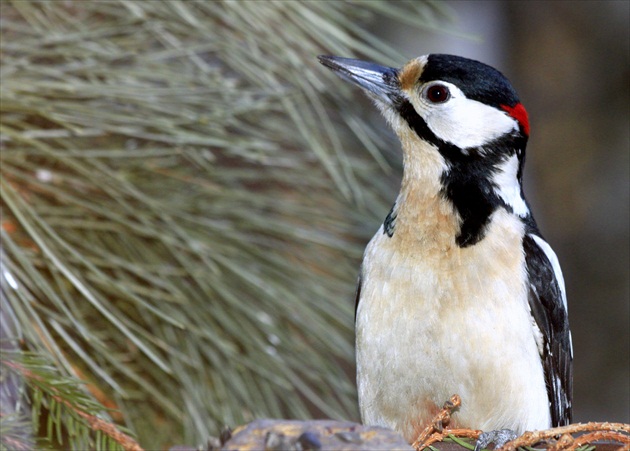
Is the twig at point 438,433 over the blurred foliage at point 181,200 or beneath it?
beneath

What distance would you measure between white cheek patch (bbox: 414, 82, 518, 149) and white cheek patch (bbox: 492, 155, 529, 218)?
59mm

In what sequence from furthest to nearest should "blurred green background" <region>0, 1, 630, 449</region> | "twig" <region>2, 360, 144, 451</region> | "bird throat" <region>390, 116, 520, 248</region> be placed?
"bird throat" <region>390, 116, 520, 248</region>, "blurred green background" <region>0, 1, 630, 449</region>, "twig" <region>2, 360, 144, 451</region>

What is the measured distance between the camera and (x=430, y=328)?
1408 millimetres

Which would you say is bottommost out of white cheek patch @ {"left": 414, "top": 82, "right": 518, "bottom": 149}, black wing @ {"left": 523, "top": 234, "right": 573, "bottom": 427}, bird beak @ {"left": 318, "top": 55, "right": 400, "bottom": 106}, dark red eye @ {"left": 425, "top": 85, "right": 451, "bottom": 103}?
black wing @ {"left": 523, "top": 234, "right": 573, "bottom": 427}

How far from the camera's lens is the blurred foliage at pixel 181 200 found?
50.8 inches

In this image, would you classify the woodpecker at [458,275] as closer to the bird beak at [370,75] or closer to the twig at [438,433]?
the bird beak at [370,75]

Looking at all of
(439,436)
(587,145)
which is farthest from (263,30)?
(587,145)

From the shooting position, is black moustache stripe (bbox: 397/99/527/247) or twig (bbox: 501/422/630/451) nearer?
twig (bbox: 501/422/630/451)

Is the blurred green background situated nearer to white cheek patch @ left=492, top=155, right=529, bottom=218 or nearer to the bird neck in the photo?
the bird neck

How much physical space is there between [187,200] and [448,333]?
470 mm

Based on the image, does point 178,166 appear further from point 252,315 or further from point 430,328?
point 430,328

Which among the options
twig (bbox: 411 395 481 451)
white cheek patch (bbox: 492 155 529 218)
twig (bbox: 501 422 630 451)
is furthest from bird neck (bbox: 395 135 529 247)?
twig (bbox: 501 422 630 451)

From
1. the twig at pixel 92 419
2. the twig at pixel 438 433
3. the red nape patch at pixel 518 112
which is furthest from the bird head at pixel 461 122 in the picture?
the twig at pixel 92 419

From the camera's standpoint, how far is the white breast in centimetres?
140
